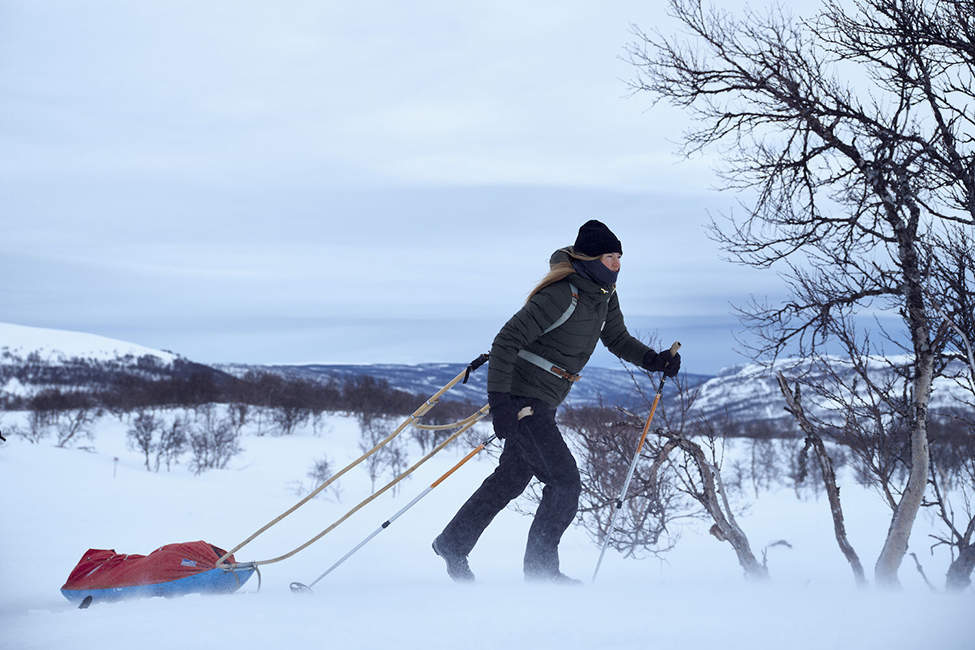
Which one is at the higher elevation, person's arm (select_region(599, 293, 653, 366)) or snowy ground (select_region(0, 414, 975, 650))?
person's arm (select_region(599, 293, 653, 366))

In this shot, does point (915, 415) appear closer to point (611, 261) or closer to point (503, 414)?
point (611, 261)

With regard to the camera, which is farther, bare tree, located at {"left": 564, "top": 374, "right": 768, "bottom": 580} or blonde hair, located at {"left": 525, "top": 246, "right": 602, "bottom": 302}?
bare tree, located at {"left": 564, "top": 374, "right": 768, "bottom": 580}

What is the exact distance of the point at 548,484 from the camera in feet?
14.0

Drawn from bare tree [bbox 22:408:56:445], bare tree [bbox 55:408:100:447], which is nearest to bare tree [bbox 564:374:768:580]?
bare tree [bbox 55:408:100:447]

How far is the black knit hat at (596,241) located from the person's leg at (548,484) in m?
0.89

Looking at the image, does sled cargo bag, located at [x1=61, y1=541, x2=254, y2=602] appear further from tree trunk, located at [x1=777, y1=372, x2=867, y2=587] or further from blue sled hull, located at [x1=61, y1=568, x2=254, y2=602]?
tree trunk, located at [x1=777, y1=372, x2=867, y2=587]

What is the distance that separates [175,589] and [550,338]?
7.95 feet

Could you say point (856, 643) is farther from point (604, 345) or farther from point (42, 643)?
point (42, 643)

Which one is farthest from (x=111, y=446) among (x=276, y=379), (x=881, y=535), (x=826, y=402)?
(x=826, y=402)

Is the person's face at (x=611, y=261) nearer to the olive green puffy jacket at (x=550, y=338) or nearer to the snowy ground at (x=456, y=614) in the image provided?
the olive green puffy jacket at (x=550, y=338)

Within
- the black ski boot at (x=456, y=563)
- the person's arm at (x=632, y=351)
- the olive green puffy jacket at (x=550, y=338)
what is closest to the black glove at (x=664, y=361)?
the person's arm at (x=632, y=351)

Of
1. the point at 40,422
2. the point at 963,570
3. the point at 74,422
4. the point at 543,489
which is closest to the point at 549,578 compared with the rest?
the point at 543,489

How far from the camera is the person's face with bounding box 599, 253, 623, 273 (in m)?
4.19

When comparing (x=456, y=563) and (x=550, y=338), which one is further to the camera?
(x=456, y=563)
